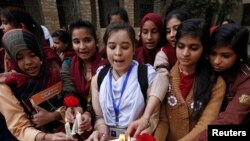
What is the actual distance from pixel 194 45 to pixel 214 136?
607 millimetres

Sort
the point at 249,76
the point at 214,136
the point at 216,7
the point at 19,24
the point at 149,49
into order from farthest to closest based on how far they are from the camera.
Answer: the point at 216,7 < the point at 19,24 < the point at 149,49 < the point at 249,76 < the point at 214,136

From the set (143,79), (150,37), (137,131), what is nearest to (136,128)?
(137,131)

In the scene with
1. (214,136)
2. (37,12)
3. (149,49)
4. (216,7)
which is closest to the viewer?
(214,136)

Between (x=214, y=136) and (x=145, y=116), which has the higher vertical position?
(x=145, y=116)

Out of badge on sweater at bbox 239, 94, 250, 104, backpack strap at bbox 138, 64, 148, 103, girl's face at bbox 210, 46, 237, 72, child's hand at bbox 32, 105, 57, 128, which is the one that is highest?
girl's face at bbox 210, 46, 237, 72

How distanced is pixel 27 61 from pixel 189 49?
1171 millimetres

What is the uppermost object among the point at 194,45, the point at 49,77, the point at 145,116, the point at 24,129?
the point at 194,45

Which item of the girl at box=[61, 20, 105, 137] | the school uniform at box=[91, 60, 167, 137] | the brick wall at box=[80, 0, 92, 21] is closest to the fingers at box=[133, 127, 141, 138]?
the school uniform at box=[91, 60, 167, 137]

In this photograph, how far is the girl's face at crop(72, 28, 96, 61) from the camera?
6.87 feet

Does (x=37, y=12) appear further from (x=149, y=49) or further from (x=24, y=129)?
(x=24, y=129)

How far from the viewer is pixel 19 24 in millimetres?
2680

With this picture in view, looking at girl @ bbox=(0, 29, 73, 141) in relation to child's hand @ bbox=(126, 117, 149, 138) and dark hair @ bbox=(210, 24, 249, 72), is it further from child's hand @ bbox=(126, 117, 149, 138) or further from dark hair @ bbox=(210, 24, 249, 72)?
dark hair @ bbox=(210, 24, 249, 72)

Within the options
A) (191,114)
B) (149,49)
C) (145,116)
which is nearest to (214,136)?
(191,114)

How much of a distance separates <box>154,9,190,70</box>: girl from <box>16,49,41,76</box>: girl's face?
3.06 ft
